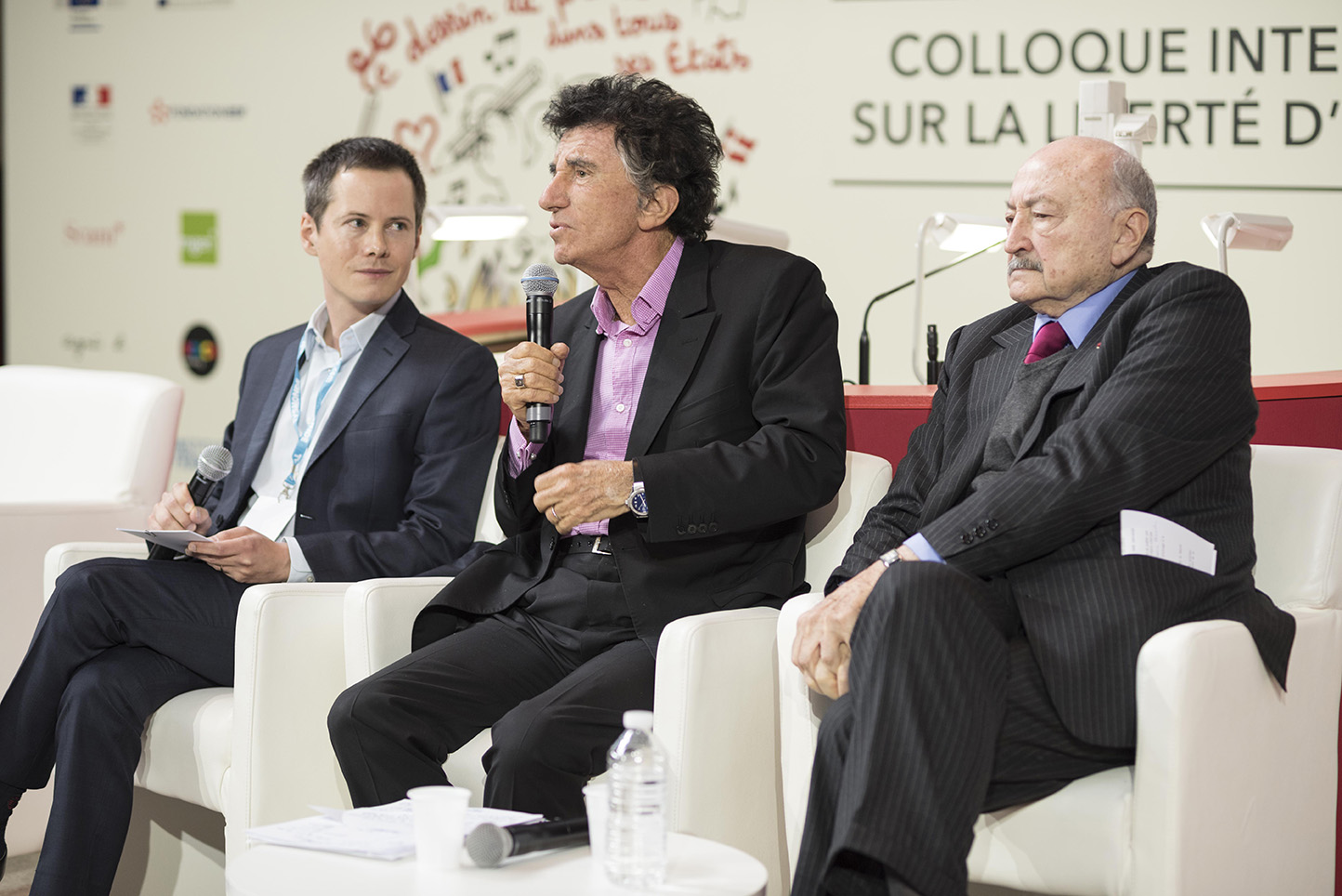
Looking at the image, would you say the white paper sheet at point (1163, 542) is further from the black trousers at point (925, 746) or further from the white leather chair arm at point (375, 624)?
the white leather chair arm at point (375, 624)

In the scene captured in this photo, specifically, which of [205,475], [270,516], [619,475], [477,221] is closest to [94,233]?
[477,221]

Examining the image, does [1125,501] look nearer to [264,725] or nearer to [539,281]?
[539,281]

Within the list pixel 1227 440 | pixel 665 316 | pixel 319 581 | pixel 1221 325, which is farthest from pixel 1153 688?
pixel 319 581

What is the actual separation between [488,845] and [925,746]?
0.53 m

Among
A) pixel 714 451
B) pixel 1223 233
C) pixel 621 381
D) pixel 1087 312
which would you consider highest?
pixel 1223 233

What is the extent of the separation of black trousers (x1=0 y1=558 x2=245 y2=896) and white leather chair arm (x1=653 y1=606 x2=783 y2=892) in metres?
0.93

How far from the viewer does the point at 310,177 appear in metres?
2.88

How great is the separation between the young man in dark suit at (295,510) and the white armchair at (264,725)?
8cm

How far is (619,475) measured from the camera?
2.15 m

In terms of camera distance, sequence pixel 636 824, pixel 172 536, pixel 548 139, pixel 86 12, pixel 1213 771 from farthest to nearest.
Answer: pixel 86 12 < pixel 548 139 < pixel 172 536 < pixel 1213 771 < pixel 636 824

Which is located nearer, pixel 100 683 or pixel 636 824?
pixel 636 824

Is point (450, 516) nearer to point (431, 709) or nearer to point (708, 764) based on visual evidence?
point (431, 709)

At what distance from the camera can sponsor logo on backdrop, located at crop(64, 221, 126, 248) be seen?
6559 mm

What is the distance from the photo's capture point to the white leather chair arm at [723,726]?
200 centimetres
